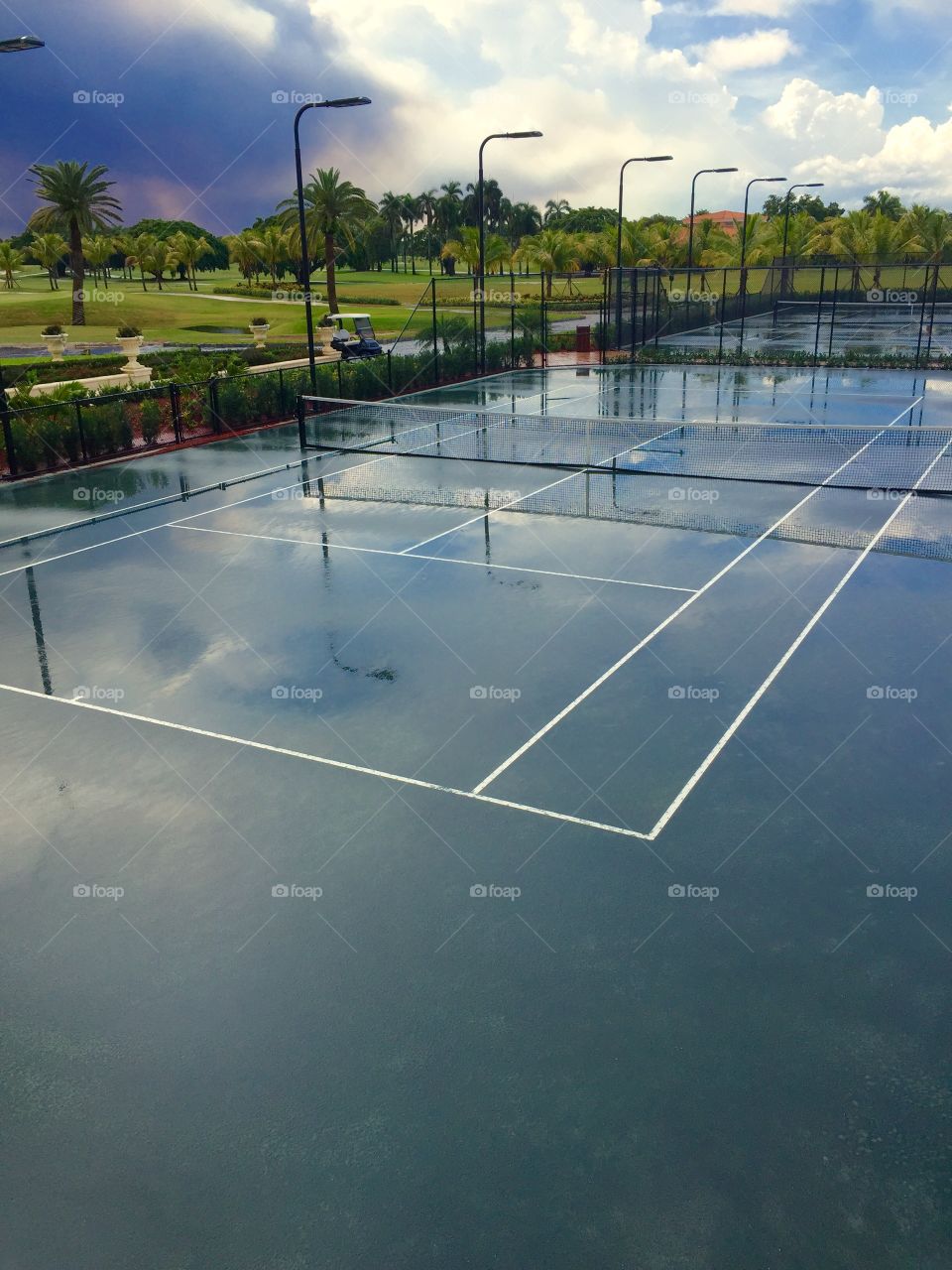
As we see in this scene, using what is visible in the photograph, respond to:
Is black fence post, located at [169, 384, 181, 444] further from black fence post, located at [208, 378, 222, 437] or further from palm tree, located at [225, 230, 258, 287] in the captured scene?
palm tree, located at [225, 230, 258, 287]

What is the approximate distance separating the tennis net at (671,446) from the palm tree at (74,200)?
5098cm

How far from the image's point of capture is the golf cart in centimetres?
5028

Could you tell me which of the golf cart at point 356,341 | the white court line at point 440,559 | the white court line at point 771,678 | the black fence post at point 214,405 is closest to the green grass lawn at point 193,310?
the golf cart at point 356,341

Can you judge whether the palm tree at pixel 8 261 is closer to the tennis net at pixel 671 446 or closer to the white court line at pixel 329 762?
the tennis net at pixel 671 446

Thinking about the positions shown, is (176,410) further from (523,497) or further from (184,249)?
(184,249)

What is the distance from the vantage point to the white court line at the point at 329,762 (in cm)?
882

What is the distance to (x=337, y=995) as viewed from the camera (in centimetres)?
689

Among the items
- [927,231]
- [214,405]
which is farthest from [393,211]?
[214,405]

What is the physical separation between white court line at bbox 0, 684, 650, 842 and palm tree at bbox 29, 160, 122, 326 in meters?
67.9

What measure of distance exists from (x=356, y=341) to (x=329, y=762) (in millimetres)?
46476

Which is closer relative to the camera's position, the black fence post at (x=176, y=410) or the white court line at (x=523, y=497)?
the white court line at (x=523, y=497)

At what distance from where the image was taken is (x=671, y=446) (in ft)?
83.0

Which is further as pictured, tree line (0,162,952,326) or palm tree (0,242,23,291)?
palm tree (0,242,23,291)

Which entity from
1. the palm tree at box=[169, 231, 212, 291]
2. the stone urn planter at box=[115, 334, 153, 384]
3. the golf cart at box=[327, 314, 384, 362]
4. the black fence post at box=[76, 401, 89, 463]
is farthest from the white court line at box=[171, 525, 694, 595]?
the palm tree at box=[169, 231, 212, 291]
